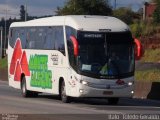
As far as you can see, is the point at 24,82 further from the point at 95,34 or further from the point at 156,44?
the point at 156,44

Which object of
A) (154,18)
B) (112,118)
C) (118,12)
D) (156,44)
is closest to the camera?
(112,118)

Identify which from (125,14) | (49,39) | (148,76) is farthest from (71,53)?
(125,14)

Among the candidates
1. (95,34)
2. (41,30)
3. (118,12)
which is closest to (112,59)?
(95,34)

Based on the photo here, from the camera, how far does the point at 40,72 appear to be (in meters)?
31.6

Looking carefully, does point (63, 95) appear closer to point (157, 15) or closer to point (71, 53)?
point (71, 53)

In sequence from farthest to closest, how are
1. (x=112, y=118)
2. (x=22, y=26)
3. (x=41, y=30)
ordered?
(x=22, y=26)
(x=41, y=30)
(x=112, y=118)

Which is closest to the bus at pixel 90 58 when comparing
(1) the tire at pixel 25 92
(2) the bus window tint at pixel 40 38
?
(2) the bus window tint at pixel 40 38

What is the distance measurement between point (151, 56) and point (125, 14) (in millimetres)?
33251

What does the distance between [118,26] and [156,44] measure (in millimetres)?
35308

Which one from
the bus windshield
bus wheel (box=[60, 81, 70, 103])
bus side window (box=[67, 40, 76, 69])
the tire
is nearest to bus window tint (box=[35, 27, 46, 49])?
the tire

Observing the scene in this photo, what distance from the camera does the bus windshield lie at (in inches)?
1075

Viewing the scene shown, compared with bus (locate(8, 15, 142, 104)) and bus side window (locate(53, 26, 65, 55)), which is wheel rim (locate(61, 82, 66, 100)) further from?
bus side window (locate(53, 26, 65, 55))

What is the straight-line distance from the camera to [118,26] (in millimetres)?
28141

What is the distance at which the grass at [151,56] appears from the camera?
58156mm
